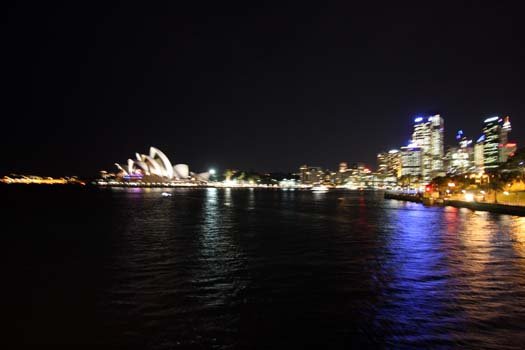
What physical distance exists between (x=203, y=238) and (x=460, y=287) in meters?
12.4

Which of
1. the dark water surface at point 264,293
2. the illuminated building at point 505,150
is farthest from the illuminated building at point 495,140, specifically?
the dark water surface at point 264,293

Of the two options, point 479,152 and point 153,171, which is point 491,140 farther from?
point 153,171

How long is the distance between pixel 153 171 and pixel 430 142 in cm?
11979

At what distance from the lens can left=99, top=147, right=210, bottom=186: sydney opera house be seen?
12169cm

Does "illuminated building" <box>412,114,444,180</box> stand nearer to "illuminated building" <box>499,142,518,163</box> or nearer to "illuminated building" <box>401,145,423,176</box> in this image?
"illuminated building" <box>401,145,423,176</box>

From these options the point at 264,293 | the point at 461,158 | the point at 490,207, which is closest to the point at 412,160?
the point at 461,158

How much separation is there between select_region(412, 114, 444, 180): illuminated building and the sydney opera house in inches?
3543

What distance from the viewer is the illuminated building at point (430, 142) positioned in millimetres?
172750

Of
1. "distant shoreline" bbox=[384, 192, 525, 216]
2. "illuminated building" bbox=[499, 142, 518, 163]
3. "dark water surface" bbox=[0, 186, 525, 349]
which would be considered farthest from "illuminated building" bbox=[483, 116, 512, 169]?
"dark water surface" bbox=[0, 186, 525, 349]

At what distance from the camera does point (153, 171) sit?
125188 millimetres

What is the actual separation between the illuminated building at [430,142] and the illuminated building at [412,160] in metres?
1.24

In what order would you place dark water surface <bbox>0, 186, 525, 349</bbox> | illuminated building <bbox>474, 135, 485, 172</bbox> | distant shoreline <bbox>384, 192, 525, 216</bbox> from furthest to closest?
1. illuminated building <bbox>474, 135, 485, 172</bbox>
2. distant shoreline <bbox>384, 192, 525, 216</bbox>
3. dark water surface <bbox>0, 186, 525, 349</bbox>

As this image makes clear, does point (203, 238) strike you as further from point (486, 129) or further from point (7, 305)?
point (486, 129)

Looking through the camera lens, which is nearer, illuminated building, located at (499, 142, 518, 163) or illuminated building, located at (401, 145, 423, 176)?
illuminated building, located at (499, 142, 518, 163)
